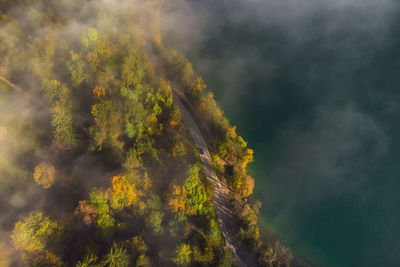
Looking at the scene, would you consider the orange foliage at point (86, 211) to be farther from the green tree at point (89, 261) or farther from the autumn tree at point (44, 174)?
the autumn tree at point (44, 174)

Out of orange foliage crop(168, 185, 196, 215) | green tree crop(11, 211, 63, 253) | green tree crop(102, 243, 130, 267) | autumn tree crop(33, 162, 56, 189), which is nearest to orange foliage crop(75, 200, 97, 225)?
green tree crop(11, 211, 63, 253)

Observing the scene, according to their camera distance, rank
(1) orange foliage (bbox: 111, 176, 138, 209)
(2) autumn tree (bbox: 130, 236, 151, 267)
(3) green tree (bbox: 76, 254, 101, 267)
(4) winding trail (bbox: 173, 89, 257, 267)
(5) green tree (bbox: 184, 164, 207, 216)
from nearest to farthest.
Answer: (3) green tree (bbox: 76, 254, 101, 267), (2) autumn tree (bbox: 130, 236, 151, 267), (1) orange foliage (bbox: 111, 176, 138, 209), (5) green tree (bbox: 184, 164, 207, 216), (4) winding trail (bbox: 173, 89, 257, 267)

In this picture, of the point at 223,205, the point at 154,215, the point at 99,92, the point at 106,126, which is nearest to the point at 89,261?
the point at 154,215

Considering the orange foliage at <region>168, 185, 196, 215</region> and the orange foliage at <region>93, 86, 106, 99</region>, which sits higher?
the orange foliage at <region>93, 86, 106, 99</region>

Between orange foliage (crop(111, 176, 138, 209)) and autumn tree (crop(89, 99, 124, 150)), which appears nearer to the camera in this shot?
orange foliage (crop(111, 176, 138, 209))

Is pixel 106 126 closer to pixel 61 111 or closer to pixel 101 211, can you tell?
pixel 61 111

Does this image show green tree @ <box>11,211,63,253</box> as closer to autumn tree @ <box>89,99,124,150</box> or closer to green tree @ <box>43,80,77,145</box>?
green tree @ <box>43,80,77,145</box>

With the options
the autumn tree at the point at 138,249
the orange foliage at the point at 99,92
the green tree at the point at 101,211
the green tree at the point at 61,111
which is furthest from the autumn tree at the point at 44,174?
the autumn tree at the point at 138,249

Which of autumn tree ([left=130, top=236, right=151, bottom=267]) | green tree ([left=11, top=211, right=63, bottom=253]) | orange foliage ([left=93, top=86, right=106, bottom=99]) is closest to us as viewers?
green tree ([left=11, top=211, right=63, bottom=253])
